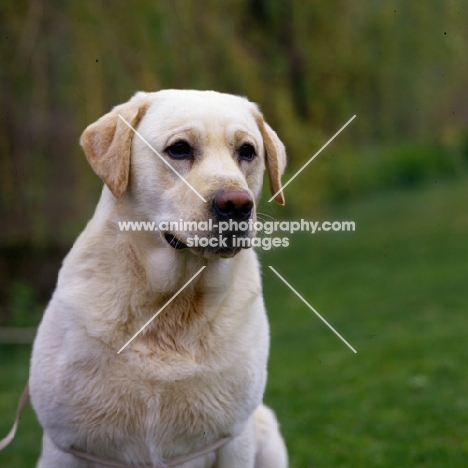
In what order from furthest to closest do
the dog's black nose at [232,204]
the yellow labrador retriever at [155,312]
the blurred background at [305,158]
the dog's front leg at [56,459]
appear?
the blurred background at [305,158], the dog's front leg at [56,459], the yellow labrador retriever at [155,312], the dog's black nose at [232,204]

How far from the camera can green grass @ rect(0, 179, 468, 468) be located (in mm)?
5301

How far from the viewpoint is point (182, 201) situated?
9.66 feet

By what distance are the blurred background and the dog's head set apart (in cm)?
80

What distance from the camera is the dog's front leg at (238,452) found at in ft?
10.5

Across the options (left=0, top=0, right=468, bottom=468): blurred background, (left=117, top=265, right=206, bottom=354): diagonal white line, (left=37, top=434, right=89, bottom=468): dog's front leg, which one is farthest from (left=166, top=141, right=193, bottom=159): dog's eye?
(left=37, top=434, right=89, bottom=468): dog's front leg

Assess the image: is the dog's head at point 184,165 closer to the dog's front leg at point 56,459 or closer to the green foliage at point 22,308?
the dog's front leg at point 56,459

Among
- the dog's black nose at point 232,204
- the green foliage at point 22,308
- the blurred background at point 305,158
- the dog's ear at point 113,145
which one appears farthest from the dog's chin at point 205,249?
the green foliage at point 22,308

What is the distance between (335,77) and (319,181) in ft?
5.23

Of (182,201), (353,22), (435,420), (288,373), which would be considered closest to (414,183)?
(353,22)

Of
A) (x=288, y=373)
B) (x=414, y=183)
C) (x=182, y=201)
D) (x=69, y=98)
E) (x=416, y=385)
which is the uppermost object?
(x=182, y=201)

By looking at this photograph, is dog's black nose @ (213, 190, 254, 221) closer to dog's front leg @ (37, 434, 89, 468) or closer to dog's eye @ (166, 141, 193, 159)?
dog's eye @ (166, 141, 193, 159)

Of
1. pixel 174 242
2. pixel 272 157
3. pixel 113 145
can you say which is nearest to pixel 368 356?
pixel 272 157

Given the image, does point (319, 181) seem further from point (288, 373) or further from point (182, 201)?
point (182, 201)

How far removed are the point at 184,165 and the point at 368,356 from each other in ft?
16.5
